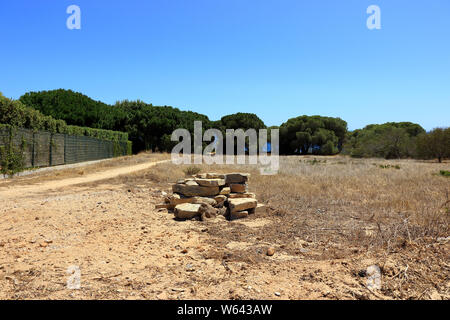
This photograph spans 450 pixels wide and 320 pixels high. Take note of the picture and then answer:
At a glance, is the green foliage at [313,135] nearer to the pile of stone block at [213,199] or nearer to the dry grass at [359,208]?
the dry grass at [359,208]

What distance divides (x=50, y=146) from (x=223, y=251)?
16239 mm

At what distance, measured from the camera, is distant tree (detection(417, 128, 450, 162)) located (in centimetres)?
2703

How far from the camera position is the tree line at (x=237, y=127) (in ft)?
102

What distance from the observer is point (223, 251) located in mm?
4133

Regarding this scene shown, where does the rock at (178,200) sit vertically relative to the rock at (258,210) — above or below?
above

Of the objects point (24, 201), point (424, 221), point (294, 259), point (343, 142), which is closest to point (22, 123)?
point (24, 201)

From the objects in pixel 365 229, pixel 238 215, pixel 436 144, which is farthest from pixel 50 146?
pixel 436 144

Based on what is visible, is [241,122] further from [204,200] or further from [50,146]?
[204,200]

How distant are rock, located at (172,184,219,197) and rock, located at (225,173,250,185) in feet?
1.47

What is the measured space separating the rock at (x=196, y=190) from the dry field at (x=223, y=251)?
82cm

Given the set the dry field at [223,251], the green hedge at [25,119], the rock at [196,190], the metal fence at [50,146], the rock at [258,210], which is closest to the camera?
the dry field at [223,251]

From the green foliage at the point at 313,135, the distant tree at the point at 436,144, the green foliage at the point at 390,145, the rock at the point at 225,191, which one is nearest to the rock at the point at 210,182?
the rock at the point at 225,191

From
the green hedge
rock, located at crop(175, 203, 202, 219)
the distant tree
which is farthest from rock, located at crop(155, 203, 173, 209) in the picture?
the distant tree

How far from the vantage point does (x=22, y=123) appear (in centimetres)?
1513
